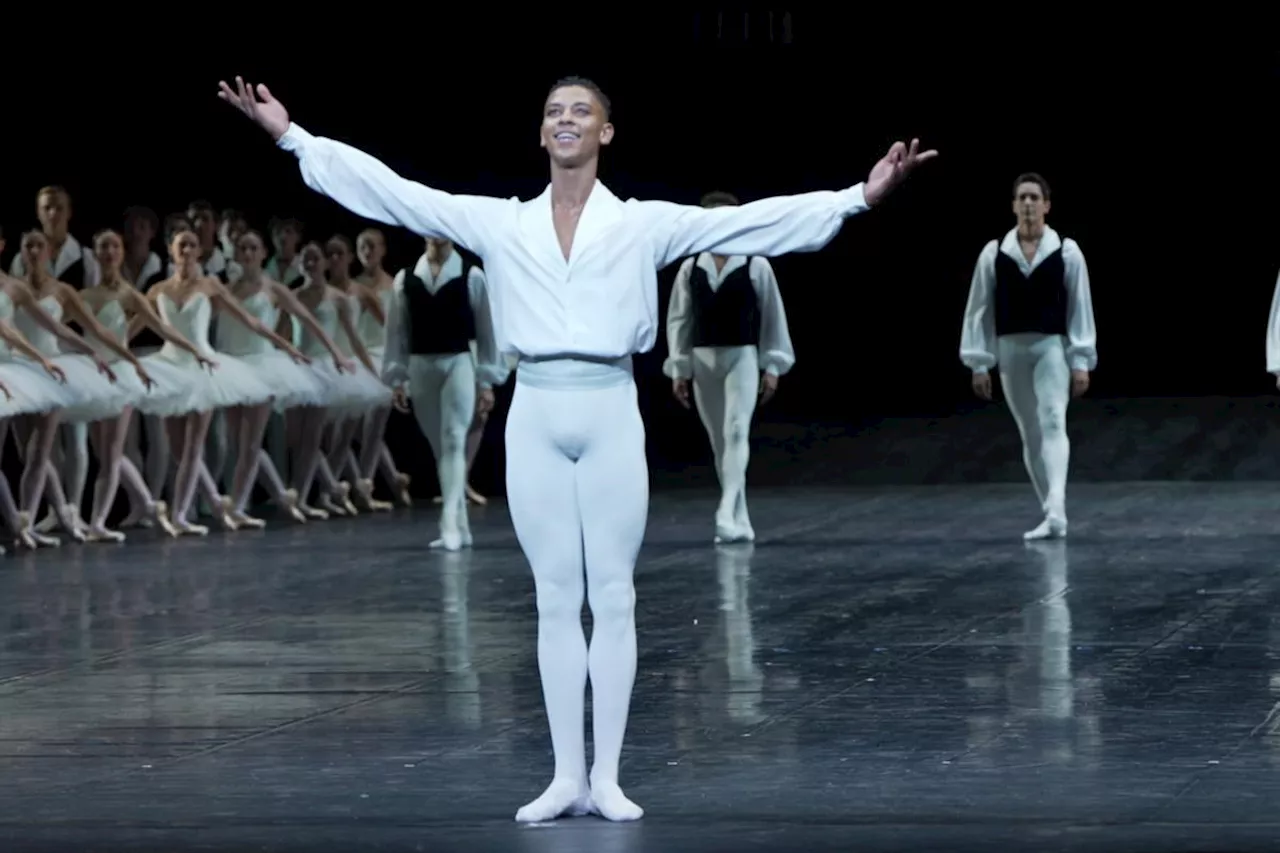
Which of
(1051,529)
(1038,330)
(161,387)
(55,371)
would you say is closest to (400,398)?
(161,387)

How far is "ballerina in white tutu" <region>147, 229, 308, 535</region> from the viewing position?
13.8 metres

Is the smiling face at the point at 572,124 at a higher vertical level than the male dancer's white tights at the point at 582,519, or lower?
higher

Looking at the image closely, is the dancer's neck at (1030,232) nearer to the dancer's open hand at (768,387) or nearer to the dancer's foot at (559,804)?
the dancer's open hand at (768,387)

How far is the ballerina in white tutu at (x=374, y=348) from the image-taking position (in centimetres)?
1521

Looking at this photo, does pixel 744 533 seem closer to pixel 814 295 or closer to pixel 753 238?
pixel 753 238

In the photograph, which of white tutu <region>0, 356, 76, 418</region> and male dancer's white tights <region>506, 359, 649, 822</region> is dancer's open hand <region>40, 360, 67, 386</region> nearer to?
white tutu <region>0, 356, 76, 418</region>

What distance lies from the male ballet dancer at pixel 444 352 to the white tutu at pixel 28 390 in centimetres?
154

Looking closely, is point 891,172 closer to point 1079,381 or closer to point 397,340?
point 1079,381

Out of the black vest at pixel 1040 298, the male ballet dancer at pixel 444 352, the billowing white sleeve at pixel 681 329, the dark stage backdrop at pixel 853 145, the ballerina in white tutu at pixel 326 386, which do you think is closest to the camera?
the black vest at pixel 1040 298

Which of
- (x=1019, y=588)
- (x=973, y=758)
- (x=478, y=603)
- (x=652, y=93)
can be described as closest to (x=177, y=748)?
(x=973, y=758)

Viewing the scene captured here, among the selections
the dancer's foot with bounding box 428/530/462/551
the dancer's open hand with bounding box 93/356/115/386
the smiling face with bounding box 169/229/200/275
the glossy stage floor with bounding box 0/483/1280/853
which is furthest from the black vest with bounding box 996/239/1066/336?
the dancer's open hand with bounding box 93/356/115/386

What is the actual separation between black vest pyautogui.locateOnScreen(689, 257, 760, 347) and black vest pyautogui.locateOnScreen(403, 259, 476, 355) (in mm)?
1092

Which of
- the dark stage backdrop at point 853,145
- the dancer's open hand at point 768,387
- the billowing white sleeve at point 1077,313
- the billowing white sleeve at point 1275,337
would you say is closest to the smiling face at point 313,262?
the dancer's open hand at point 768,387

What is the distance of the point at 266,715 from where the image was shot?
7.18m
